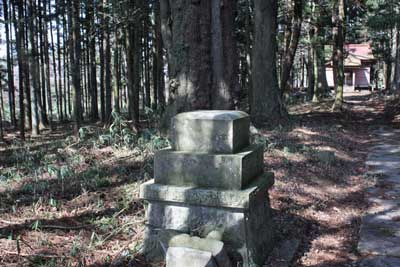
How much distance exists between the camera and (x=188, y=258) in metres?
3.31

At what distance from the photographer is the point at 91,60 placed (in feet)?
74.5

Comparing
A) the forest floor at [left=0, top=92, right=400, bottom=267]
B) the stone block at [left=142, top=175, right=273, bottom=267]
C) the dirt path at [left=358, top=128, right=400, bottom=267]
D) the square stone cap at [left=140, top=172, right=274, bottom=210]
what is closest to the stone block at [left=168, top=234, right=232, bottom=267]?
the stone block at [left=142, top=175, right=273, bottom=267]

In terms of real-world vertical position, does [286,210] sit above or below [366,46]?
below

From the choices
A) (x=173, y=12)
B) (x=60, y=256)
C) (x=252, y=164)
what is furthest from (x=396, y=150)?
(x=60, y=256)

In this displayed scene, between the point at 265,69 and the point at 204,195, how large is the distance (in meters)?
8.55

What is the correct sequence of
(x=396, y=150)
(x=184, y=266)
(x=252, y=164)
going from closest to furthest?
1. (x=184, y=266)
2. (x=252, y=164)
3. (x=396, y=150)

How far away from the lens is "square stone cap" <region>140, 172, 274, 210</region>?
3.54 m

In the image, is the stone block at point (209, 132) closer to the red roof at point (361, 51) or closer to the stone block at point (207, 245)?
the stone block at point (207, 245)

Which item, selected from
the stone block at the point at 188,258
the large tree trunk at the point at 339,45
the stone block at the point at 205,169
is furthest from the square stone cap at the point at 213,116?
the large tree trunk at the point at 339,45

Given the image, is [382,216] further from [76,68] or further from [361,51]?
[361,51]

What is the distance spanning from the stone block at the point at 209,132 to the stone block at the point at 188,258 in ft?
3.05

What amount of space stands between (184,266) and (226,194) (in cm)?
71

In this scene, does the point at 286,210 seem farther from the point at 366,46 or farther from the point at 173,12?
the point at 366,46

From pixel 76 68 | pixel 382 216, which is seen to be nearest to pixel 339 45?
pixel 76 68
